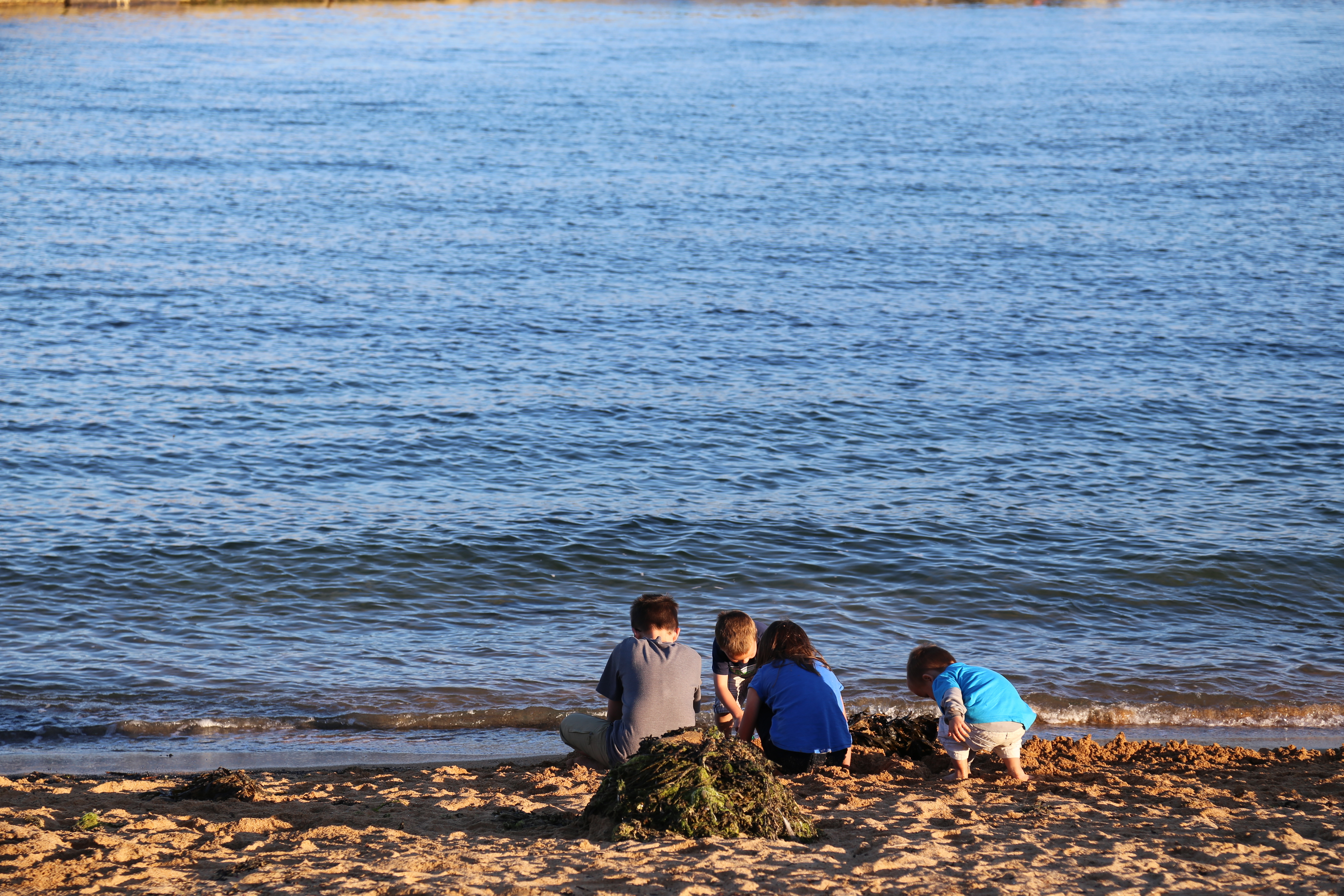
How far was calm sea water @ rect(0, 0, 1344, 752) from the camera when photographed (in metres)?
10.1

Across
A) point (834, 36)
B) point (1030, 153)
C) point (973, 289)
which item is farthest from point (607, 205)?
point (834, 36)

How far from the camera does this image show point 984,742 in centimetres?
673

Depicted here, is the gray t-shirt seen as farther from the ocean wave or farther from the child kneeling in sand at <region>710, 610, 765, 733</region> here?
the ocean wave

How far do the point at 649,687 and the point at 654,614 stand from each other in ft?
1.31

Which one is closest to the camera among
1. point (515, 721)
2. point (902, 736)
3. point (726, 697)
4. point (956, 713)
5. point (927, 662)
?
point (956, 713)

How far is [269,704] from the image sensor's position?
9.10 m

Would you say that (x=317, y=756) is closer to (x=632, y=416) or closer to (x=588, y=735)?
(x=588, y=735)

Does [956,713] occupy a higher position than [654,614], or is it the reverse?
[654,614]

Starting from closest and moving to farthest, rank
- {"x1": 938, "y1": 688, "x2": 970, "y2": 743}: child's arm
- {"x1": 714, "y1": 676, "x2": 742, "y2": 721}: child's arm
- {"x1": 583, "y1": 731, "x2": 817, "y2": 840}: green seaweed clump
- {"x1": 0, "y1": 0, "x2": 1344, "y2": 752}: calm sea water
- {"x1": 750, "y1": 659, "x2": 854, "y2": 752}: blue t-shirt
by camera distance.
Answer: {"x1": 583, "y1": 731, "x2": 817, "y2": 840}: green seaweed clump
{"x1": 938, "y1": 688, "x2": 970, "y2": 743}: child's arm
{"x1": 750, "y1": 659, "x2": 854, "y2": 752}: blue t-shirt
{"x1": 714, "y1": 676, "x2": 742, "y2": 721}: child's arm
{"x1": 0, "y1": 0, "x2": 1344, "y2": 752}: calm sea water

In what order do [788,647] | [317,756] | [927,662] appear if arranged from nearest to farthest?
[927,662]
[788,647]
[317,756]

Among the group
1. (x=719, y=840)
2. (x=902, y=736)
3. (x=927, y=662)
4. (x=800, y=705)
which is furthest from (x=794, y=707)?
(x=719, y=840)

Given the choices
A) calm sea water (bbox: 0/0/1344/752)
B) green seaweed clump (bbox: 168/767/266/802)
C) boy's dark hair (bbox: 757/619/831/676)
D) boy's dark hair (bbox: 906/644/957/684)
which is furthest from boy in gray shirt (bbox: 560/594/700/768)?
calm sea water (bbox: 0/0/1344/752)

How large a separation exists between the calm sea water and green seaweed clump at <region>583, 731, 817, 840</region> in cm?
281

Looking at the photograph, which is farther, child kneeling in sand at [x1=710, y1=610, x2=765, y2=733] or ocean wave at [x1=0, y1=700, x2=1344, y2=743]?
ocean wave at [x1=0, y1=700, x2=1344, y2=743]
